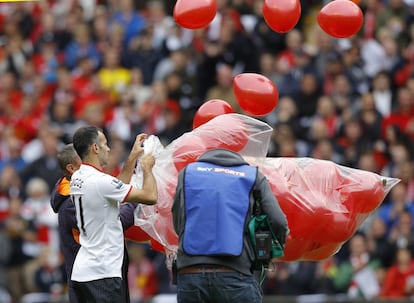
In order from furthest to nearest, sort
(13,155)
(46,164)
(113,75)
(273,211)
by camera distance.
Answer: (113,75) < (13,155) < (46,164) < (273,211)

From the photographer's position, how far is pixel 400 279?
13508mm

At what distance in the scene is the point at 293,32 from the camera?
1596 cm

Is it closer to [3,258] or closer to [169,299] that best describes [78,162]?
[169,299]

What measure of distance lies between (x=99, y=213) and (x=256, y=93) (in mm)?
1719

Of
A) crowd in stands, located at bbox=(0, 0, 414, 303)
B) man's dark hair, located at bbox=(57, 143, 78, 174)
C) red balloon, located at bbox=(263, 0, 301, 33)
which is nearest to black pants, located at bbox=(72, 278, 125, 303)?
man's dark hair, located at bbox=(57, 143, 78, 174)

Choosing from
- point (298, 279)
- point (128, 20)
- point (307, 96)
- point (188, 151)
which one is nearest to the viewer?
point (188, 151)

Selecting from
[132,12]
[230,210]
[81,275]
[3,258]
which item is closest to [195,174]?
[230,210]

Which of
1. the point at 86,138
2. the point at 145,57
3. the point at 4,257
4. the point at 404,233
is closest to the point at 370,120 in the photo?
the point at 404,233

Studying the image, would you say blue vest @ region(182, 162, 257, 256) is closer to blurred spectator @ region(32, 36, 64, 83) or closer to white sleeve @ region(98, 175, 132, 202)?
white sleeve @ region(98, 175, 132, 202)

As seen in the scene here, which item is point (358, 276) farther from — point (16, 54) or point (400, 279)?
point (16, 54)

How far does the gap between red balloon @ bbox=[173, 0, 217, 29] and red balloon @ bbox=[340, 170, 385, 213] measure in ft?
5.73

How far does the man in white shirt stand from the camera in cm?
870

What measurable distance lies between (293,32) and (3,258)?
4.84 meters

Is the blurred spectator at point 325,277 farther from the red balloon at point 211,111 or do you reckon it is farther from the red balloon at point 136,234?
the red balloon at point 136,234
